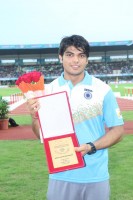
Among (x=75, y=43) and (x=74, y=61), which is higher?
(x=75, y=43)

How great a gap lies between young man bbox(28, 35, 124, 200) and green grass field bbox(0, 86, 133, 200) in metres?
3.13

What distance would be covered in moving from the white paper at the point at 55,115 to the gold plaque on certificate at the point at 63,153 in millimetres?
72

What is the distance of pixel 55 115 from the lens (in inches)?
122

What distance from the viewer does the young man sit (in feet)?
10.5

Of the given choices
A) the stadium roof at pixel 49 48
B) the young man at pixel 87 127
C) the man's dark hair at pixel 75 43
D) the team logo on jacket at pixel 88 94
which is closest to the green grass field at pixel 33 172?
the young man at pixel 87 127

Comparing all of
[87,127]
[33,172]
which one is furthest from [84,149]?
[33,172]

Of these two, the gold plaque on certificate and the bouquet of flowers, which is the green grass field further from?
the bouquet of flowers

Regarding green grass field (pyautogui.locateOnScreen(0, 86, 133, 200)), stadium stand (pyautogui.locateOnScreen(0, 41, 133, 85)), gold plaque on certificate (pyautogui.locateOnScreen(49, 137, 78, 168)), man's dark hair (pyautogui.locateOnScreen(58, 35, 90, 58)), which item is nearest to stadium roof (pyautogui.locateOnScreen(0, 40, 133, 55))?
stadium stand (pyautogui.locateOnScreen(0, 41, 133, 85))

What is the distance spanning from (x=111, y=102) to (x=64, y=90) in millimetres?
375

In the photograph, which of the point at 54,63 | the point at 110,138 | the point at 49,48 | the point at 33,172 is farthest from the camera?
the point at 54,63

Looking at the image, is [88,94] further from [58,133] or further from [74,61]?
[58,133]

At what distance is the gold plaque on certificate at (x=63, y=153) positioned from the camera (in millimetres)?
3027

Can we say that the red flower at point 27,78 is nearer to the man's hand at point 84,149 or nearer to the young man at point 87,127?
the young man at point 87,127

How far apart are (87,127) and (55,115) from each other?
0.28 meters
